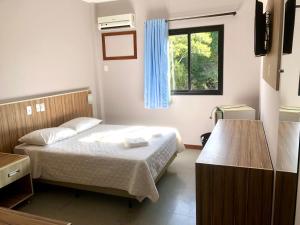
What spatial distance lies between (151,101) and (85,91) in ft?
3.78

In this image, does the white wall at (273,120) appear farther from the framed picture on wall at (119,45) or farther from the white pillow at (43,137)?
the framed picture on wall at (119,45)

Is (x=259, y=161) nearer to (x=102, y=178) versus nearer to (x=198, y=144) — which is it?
(x=102, y=178)

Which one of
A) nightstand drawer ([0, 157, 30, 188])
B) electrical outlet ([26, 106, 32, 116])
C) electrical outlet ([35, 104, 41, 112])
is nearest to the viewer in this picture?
nightstand drawer ([0, 157, 30, 188])

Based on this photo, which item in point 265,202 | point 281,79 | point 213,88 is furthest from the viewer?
point 213,88

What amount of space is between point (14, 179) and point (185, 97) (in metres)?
2.85

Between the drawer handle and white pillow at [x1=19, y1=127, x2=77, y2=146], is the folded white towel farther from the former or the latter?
the drawer handle

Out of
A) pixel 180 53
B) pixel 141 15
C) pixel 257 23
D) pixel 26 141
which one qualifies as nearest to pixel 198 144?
pixel 180 53

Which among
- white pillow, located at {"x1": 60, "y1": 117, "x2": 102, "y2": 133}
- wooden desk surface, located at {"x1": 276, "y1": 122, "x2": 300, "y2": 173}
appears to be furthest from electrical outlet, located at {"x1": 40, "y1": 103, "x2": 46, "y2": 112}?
wooden desk surface, located at {"x1": 276, "y1": 122, "x2": 300, "y2": 173}

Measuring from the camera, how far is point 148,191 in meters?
2.49

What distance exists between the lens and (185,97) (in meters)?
4.41

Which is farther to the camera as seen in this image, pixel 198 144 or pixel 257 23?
pixel 198 144

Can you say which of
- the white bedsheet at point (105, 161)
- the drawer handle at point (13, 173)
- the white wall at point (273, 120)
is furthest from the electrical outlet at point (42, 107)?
the white wall at point (273, 120)

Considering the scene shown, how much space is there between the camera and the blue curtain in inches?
167

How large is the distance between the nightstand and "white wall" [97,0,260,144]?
234 centimetres
